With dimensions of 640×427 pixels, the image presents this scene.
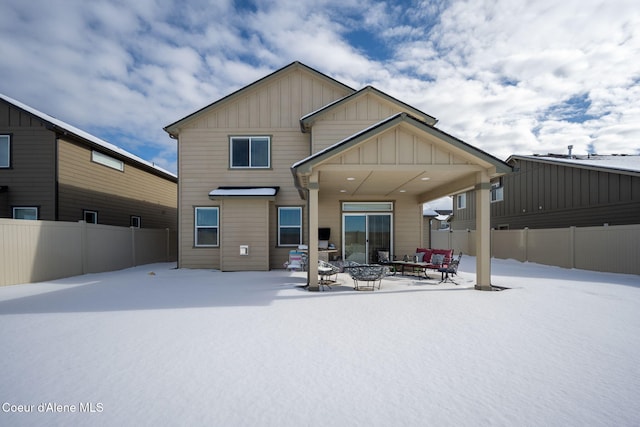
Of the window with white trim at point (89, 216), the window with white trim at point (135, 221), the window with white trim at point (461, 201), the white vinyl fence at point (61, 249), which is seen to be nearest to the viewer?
the white vinyl fence at point (61, 249)

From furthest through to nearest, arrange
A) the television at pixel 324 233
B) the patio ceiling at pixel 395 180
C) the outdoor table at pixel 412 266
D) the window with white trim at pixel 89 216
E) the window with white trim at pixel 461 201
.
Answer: the window with white trim at pixel 461 201 < the window with white trim at pixel 89 216 < the television at pixel 324 233 < the outdoor table at pixel 412 266 < the patio ceiling at pixel 395 180

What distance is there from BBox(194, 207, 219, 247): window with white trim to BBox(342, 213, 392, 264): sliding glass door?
212 inches

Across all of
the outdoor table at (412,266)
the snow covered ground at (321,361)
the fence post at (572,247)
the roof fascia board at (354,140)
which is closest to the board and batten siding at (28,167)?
the snow covered ground at (321,361)

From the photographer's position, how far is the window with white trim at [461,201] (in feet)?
90.0

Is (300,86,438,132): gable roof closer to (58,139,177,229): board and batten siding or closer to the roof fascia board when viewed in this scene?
the roof fascia board

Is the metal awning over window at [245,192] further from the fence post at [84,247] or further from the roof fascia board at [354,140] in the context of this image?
the fence post at [84,247]

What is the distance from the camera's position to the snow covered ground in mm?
2805

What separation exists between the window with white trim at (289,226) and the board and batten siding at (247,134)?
225 millimetres

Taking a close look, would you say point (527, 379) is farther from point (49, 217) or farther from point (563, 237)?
point (49, 217)

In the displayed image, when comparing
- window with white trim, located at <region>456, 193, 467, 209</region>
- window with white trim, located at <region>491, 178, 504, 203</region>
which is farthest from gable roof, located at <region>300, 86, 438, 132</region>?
window with white trim, located at <region>456, 193, 467, 209</region>

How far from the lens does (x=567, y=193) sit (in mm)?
16781

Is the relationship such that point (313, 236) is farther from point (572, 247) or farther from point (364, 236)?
point (572, 247)

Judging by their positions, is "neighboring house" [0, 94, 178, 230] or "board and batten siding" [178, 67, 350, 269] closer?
"neighboring house" [0, 94, 178, 230]

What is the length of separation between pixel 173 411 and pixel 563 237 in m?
16.5
